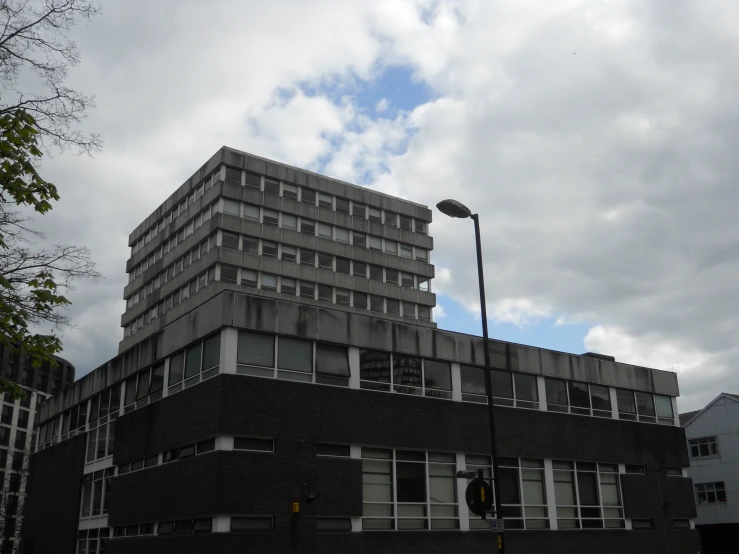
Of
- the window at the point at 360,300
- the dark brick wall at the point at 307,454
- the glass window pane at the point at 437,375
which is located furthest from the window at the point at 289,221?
the glass window pane at the point at 437,375

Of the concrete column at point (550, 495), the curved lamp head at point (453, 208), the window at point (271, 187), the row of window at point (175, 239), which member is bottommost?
the concrete column at point (550, 495)

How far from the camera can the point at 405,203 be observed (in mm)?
72500

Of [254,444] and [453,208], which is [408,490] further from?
[453,208]

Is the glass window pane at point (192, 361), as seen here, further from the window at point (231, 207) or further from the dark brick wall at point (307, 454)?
the window at point (231, 207)

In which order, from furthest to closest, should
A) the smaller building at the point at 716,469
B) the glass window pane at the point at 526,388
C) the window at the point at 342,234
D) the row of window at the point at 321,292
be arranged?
1. the window at the point at 342,234
2. the row of window at the point at 321,292
3. the smaller building at the point at 716,469
4. the glass window pane at the point at 526,388

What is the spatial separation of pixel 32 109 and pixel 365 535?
56.3ft

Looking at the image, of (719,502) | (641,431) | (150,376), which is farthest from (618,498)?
(719,502)

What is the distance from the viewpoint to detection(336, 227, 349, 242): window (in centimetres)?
6669

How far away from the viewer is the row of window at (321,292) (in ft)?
196

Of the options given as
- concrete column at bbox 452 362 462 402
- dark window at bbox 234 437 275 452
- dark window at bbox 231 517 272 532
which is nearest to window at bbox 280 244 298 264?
concrete column at bbox 452 362 462 402

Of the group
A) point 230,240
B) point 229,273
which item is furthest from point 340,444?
point 230,240

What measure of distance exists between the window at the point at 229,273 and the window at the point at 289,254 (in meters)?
4.65

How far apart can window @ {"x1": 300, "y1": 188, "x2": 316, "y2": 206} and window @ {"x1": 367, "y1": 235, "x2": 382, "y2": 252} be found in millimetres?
6538

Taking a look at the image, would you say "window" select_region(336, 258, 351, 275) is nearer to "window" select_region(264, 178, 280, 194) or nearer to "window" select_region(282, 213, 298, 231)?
"window" select_region(282, 213, 298, 231)
